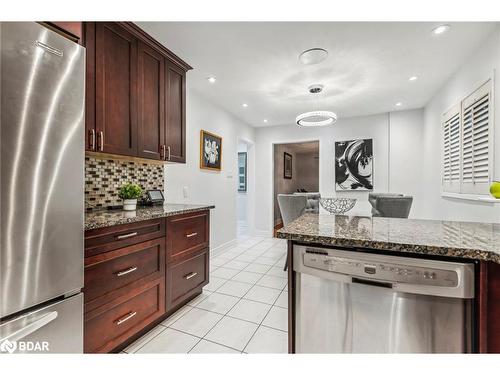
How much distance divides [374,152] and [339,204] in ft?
7.00

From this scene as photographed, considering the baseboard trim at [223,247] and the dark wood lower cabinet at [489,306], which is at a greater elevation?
the dark wood lower cabinet at [489,306]

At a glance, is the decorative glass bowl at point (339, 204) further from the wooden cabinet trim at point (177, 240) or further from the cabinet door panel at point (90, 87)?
the cabinet door panel at point (90, 87)

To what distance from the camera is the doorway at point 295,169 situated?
580cm

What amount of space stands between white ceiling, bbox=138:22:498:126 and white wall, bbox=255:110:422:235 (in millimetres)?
618

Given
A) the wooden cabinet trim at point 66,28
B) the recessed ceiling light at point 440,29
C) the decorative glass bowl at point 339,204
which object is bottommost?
the decorative glass bowl at point 339,204

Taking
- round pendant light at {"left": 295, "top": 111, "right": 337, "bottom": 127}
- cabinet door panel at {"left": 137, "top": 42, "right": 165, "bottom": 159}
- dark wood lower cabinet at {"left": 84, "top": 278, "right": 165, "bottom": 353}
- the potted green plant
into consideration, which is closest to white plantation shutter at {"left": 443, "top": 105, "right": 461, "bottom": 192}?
round pendant light at {"left": 295, "top": 111, "right": 337, "bottom": 127}

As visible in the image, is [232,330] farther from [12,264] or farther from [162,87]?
[162,87]

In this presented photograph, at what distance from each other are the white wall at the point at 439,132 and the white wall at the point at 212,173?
3113 mm

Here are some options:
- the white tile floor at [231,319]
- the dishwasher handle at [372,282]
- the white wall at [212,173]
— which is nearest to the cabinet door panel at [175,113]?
the white wall at [212,173]

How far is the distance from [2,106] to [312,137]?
4.50 m

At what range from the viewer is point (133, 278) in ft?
4.96

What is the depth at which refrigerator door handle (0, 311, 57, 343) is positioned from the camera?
0.84 m

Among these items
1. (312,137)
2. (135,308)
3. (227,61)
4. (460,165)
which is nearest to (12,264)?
(135,308)
